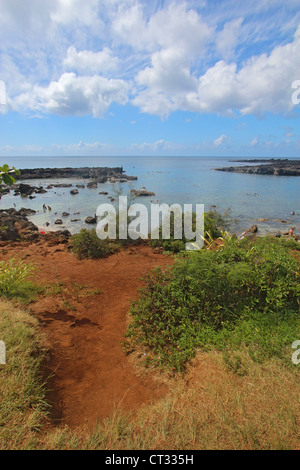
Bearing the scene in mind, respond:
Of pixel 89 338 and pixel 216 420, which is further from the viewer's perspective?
pixel 89 338

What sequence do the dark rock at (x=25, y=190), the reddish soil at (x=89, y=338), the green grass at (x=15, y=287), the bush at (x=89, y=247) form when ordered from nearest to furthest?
the reddish soil at (x=89, y=338)
the green grass at (x=15, y=287)
the bush at (x=89, y=247)
the dark rock at (x=25, y=190)

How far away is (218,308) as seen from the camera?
4215mm

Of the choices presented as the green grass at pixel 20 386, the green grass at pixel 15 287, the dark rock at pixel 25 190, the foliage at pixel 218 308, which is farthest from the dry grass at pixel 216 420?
the dark rock at pixel 25 190

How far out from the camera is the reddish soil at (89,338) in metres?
3.00

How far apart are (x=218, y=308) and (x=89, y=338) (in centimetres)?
240

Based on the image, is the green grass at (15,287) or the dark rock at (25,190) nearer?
the green grass at (15,287)

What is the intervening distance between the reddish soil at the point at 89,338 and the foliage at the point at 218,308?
16.9 inches

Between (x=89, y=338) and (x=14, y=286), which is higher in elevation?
(x=14, y=286)

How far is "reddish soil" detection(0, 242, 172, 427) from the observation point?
118 inches

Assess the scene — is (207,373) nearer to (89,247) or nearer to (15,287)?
(15,287)

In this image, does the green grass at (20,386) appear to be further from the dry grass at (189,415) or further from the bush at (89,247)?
the bush at (89,247)

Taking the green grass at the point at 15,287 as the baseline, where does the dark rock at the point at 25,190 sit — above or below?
above

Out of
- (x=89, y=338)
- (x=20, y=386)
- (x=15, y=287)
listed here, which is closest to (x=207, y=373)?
(x=89, y=338)
